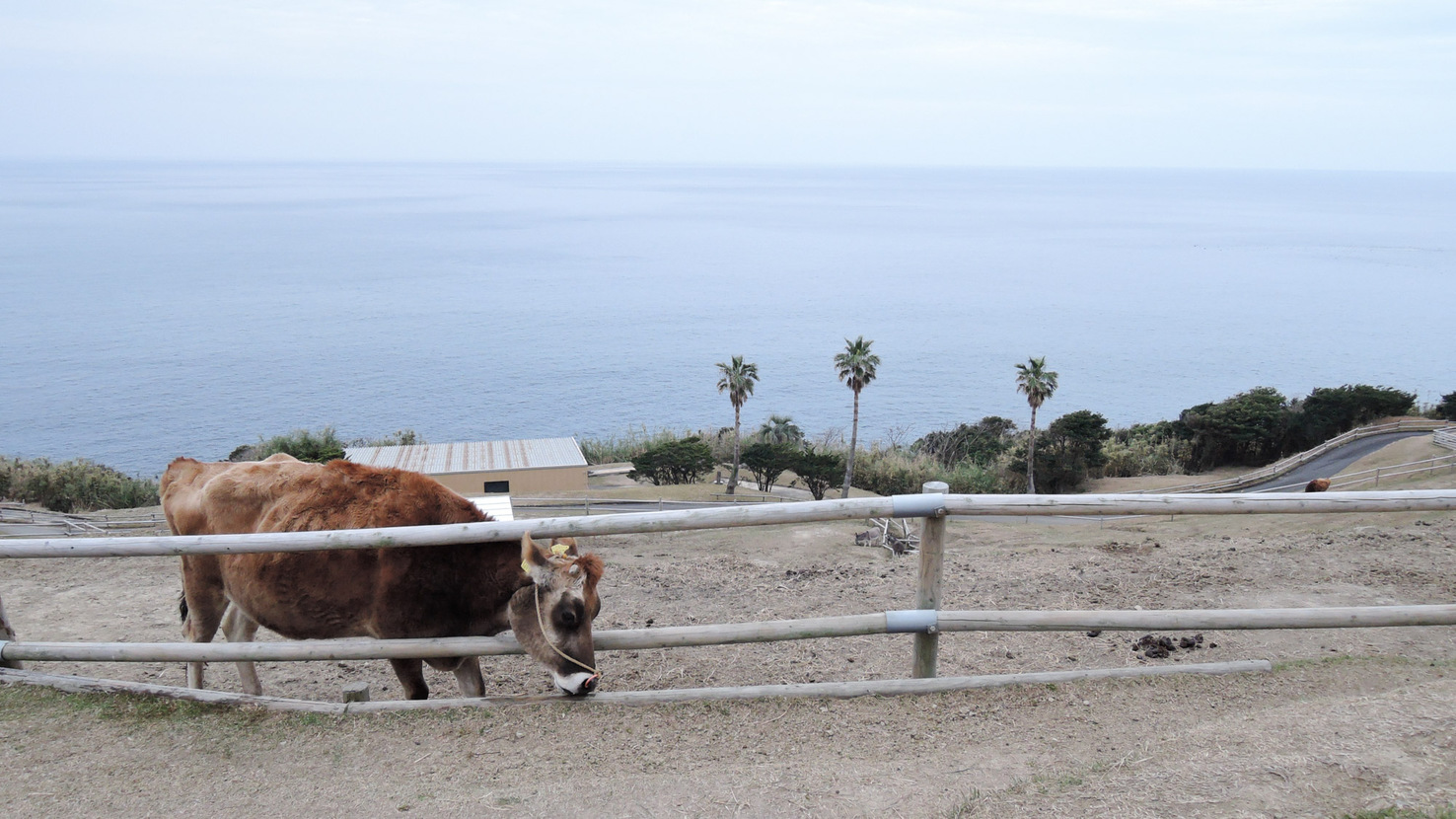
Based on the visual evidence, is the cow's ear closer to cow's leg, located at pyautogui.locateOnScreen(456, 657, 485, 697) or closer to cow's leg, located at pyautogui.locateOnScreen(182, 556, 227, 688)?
cow's leg, located at pyautogui.locateOnScreen(456, 657, 485, 697)

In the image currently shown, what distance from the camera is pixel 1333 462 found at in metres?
45.8

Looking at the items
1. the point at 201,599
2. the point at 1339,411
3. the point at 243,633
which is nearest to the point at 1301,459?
the point at 1339,411

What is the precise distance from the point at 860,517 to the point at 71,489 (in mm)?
50991

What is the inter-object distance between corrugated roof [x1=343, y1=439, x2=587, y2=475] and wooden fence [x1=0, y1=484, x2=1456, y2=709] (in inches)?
1555

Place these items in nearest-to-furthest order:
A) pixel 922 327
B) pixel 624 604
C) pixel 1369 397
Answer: pixel 624 604 < pixel 1369 397 < pixel 922 327

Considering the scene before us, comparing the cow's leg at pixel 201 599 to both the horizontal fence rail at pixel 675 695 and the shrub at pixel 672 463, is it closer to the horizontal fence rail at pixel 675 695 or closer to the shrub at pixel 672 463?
the horizontal fence rail at pixel 675 695

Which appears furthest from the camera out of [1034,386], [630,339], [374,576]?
[630,339]

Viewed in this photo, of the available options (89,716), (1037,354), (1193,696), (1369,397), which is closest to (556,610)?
(89,716)

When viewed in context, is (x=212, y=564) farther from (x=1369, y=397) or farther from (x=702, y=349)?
(x=702, y=349)

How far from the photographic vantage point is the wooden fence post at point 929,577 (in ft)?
17.3

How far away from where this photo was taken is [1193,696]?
5316 millimetres

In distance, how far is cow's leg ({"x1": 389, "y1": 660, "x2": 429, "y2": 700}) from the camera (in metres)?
5.84

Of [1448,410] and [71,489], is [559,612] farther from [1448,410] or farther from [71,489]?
[1448,410]

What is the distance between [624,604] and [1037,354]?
105161mm
